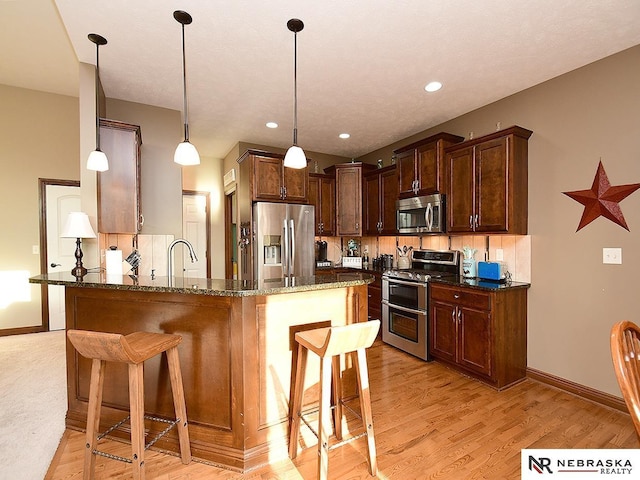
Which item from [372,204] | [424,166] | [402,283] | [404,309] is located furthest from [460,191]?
[372,204]

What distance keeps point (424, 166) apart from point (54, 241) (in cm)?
524

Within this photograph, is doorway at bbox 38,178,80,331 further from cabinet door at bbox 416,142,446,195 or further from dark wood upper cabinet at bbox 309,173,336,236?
cabinet door at bbox 416,142,446,195

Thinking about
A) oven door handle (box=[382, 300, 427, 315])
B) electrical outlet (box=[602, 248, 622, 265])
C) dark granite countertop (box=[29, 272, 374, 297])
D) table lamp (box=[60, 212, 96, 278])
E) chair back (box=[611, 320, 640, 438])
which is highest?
table lamp (box=[60, 212, 96, 278])

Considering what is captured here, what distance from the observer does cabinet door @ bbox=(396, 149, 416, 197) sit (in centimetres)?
411

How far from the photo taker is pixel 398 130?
14.8 feet

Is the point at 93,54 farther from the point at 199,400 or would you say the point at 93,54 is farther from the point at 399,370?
the point at 399,370

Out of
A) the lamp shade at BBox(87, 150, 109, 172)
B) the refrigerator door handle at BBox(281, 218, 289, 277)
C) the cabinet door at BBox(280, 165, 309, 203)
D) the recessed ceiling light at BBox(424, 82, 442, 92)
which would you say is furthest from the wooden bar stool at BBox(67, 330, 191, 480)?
the recessed ceiling light at BBox(424, 82, 442, 92)

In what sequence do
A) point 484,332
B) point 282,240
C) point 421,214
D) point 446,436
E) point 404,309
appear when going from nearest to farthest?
point 446,436 < point 484,332 < point 404,309 < point 421,214 < point 282,240

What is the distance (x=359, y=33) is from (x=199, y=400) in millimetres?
2750

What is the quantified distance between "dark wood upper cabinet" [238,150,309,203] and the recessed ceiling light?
198 centimetres

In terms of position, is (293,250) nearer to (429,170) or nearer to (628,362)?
(429,170)

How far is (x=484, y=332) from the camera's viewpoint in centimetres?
300

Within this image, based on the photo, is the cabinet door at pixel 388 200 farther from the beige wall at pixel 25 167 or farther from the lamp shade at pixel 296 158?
the beige wall at pixel 25 167

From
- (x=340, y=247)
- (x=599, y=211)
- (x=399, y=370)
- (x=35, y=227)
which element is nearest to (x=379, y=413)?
(x=399, y=370)
